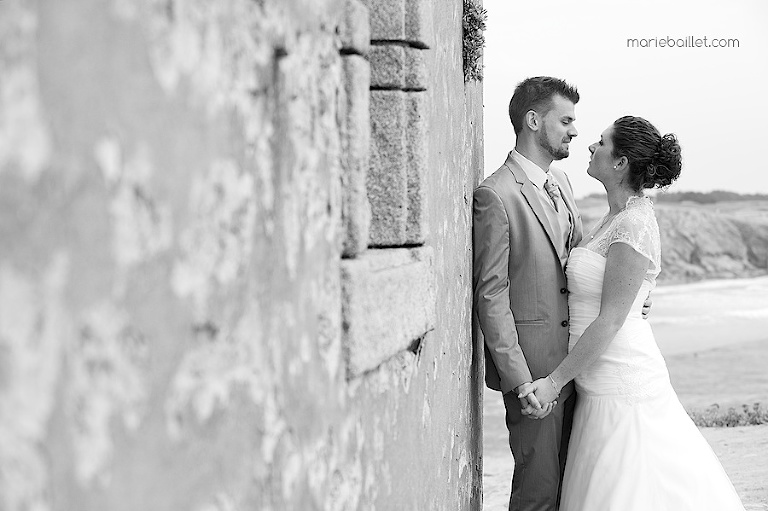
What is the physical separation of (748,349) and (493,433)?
24.6ft

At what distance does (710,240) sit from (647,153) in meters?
27.5

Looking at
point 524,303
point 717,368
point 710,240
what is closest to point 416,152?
point 524,303

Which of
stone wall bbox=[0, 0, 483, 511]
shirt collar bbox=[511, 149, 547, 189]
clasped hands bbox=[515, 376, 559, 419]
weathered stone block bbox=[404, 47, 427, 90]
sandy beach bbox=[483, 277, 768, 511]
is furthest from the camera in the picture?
sandy beach bbox=[483, 277, 768, 511]

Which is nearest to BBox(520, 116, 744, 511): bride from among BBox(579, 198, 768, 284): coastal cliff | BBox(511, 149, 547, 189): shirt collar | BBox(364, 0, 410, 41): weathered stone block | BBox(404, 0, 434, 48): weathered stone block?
BBox(511, 149, 547, 189): shirt collar

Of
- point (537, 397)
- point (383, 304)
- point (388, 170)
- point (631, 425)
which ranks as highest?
point (388, 170)

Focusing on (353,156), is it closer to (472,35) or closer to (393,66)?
(393,66)

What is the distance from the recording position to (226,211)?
1180mm

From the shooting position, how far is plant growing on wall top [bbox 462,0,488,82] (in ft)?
12.3

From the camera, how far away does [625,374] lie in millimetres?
3682

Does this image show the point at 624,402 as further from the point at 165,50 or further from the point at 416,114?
the point at 165,50

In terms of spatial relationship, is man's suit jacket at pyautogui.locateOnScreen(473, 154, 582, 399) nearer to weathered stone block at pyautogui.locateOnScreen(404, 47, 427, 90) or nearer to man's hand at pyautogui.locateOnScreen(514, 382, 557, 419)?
man's hand at pyautogui.locateOnScreen(514, 382, 557, 419)

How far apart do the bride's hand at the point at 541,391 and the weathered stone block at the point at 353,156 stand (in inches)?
78.2

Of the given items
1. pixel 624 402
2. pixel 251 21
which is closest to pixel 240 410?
pixel 251 21

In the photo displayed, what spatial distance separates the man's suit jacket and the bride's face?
279mm
